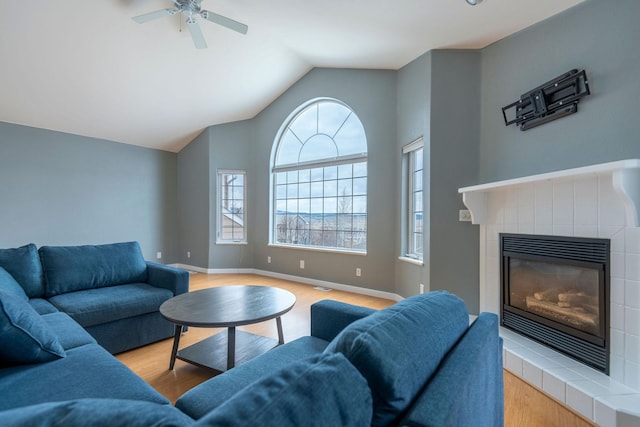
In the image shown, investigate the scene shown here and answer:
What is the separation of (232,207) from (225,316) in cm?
404

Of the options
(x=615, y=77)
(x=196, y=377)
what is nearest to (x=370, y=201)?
(x=615, y=77)

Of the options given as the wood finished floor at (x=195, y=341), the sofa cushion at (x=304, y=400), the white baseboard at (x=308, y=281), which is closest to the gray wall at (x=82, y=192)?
the white baseboard at (x=308, y=281)

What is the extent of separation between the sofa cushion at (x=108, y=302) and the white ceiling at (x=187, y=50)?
2707mm

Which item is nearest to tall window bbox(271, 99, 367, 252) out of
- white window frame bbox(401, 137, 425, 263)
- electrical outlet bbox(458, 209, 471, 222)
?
white window frame bbox(401, 137, 425, 263)

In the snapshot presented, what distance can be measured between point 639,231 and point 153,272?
11.9 feet

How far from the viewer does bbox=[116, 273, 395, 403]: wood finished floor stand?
79.1 inches

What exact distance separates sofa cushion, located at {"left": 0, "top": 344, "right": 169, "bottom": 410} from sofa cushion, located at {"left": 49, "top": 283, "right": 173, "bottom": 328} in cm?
94

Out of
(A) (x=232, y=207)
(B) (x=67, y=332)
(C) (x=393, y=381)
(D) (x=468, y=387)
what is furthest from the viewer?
(A) (x=232, y=207)

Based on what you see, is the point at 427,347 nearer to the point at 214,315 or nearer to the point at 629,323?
the point at 214,315

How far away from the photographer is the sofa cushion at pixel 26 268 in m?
2.33

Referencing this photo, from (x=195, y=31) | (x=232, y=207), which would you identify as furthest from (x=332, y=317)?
(x=232, y=207)

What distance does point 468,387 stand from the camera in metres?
0.81

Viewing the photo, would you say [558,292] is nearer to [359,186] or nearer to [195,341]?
[359,186]

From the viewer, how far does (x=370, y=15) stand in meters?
2.78
